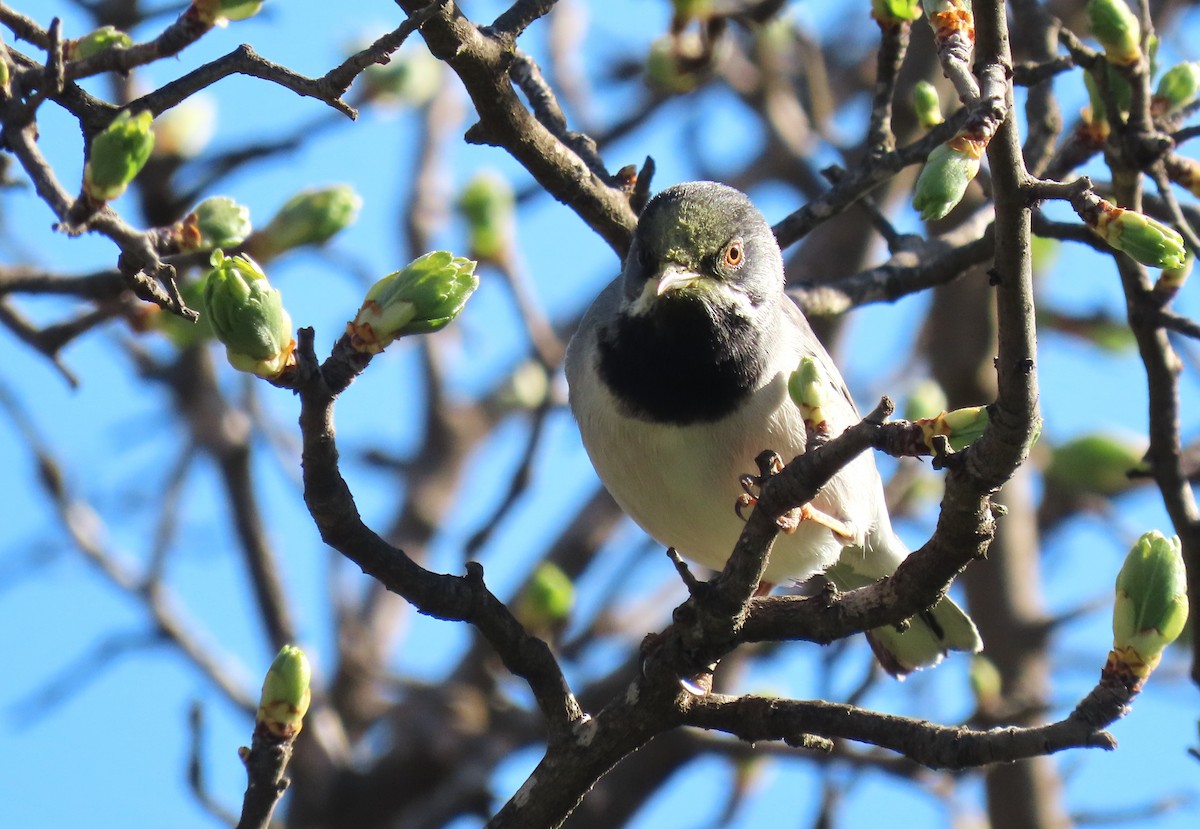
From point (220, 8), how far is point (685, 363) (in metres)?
1.85

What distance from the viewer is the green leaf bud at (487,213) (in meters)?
6.24

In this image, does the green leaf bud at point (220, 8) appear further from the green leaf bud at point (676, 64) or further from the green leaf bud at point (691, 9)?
the green leaf bud at point (676, 64)

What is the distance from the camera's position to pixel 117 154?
7.76 feet

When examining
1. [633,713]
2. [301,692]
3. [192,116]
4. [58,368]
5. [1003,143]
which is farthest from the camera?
[192,116]

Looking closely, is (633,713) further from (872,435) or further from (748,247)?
(748,247)

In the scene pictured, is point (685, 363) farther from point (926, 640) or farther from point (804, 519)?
point (926, 640)

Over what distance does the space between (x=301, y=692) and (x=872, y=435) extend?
1297mm

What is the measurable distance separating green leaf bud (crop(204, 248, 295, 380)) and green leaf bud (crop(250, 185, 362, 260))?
1.22 meters

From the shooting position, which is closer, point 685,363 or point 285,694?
point 285,694

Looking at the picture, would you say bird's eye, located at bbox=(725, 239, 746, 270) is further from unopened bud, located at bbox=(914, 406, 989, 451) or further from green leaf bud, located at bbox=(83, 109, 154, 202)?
green leaf bud, located at bbox=(83, 109, 154, 202)

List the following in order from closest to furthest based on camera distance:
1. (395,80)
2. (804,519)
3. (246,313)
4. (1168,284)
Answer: (246,313)
(804,519)
(1168,284)
(395,80)

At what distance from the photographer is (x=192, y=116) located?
6.31m

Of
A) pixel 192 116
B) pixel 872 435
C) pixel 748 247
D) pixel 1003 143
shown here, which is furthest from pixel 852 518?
pixel 192 116

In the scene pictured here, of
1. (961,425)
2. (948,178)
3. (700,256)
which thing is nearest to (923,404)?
(700,256)
